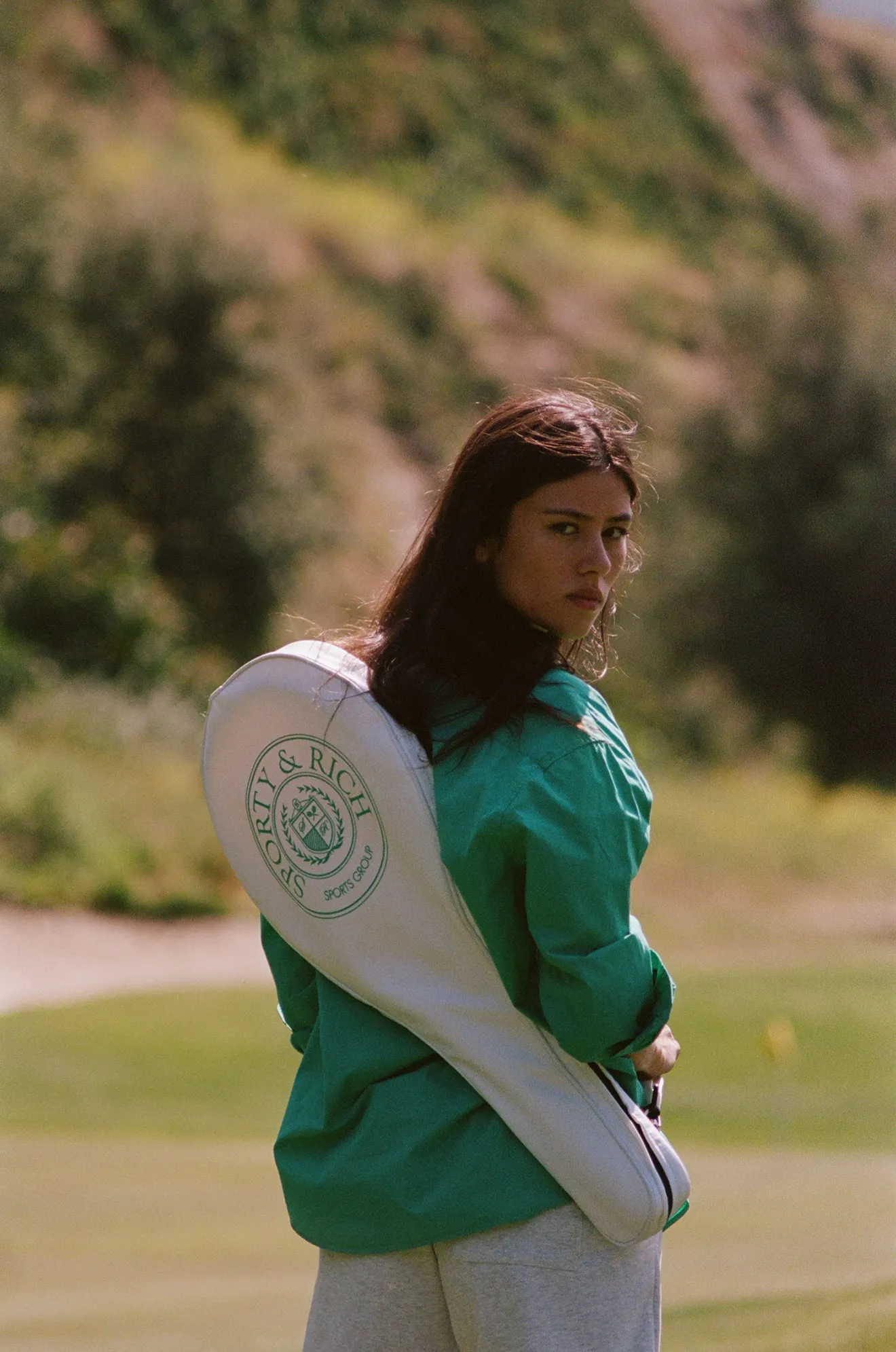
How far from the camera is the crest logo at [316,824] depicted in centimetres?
128

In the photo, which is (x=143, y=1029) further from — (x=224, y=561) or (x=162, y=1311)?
(x=224, y=561)

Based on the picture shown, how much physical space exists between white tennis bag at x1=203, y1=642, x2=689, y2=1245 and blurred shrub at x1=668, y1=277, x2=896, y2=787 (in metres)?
15.8

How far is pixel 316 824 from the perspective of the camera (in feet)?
4.32

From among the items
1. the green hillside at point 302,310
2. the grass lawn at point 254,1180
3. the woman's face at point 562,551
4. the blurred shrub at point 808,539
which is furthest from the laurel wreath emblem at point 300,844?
the blurred shrub at point 808,539

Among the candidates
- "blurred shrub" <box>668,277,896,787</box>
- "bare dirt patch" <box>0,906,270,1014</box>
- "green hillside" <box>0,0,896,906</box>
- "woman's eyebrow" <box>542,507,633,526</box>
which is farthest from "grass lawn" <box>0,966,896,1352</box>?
"blurred shrub" <box>668,277,896,787</box>

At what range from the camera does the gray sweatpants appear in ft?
3.91

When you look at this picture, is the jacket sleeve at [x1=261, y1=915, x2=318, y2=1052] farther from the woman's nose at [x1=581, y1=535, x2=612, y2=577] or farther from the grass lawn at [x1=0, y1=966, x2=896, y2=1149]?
the grass lawn at [x1=0, y1=966, x2=896, y2=1149]

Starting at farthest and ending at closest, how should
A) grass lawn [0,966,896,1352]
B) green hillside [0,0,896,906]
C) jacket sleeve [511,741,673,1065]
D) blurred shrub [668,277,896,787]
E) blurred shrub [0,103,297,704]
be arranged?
blurred shrub [668,277,896,787] < blurred shrub [0,103,297,704] < green hillside [0,0,896,906] < grass lawn [0,966,896,1352] < jacket sleeve [511,741,673,1065]

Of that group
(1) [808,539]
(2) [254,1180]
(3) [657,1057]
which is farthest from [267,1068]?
(1) [808,539]

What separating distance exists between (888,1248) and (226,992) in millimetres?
5856

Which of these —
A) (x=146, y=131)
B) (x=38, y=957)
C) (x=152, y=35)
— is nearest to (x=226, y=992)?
(x=38, y=957)

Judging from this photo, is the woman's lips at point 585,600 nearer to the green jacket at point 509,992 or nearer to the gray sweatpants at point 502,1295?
the green jacket at point 509,992

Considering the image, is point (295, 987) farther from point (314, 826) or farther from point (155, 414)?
point (155, 414)

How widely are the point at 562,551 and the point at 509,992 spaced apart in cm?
35
